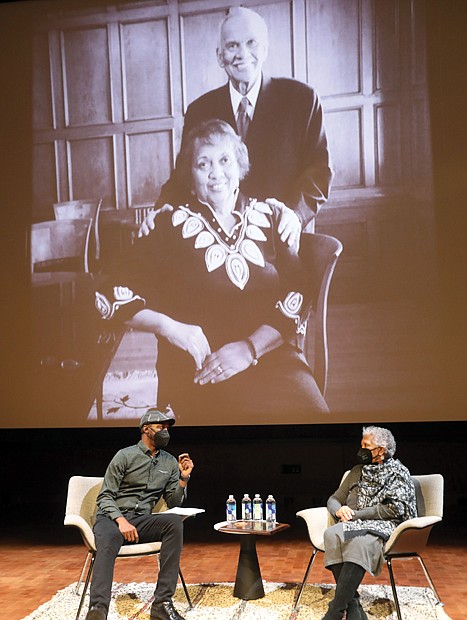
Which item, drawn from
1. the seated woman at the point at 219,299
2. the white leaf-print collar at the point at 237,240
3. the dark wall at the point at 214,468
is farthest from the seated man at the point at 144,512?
the white leaf-print collar at the point at 237,240

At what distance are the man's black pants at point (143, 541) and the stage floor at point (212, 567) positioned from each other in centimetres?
63

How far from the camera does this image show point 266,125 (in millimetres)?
5758

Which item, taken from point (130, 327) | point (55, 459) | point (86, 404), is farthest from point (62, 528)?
point (130, 327)

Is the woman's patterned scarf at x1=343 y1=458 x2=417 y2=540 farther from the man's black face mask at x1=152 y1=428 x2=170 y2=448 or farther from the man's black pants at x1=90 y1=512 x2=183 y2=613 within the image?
the man's black face mask at x1=152 y1=428 x2=170 y2=448

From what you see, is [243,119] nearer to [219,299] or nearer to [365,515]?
[219,299]

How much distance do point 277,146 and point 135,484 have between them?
3.00 metres

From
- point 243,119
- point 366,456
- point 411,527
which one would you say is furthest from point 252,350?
point 411,527

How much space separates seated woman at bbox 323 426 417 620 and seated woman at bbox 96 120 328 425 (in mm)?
1721

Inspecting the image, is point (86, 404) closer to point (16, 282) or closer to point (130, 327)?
point (130, 327)

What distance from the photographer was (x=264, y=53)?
5777mm

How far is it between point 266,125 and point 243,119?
0.63ft

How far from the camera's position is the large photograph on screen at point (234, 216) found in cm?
552

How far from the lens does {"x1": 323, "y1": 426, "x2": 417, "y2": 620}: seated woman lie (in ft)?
11.2

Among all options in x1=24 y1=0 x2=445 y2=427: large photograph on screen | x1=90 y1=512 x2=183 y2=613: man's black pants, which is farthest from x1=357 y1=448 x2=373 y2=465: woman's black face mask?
x1=24 y1=0 x2=445 y2=427: large photograph on screen
